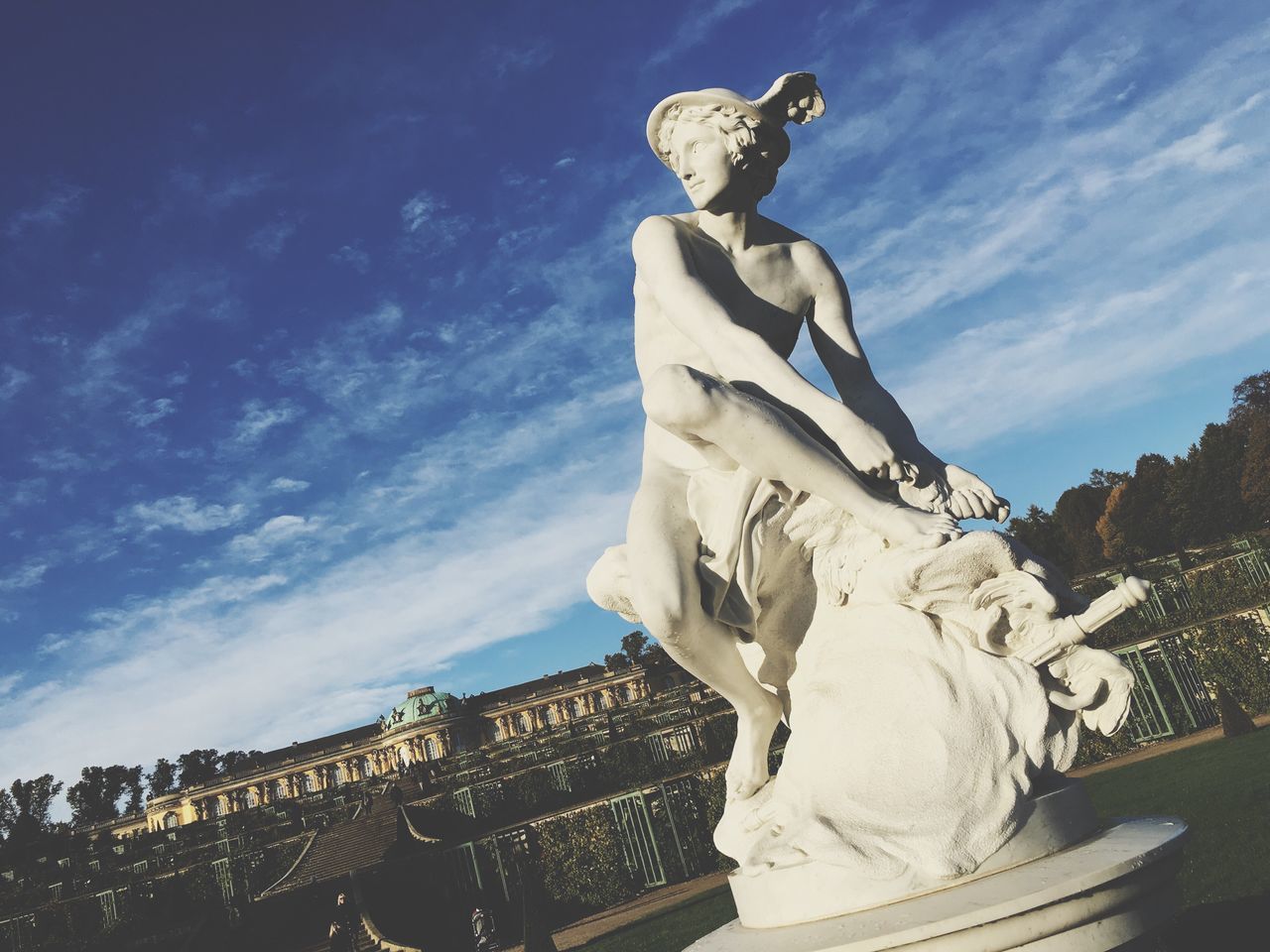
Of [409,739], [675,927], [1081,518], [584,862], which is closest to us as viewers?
[675,927]

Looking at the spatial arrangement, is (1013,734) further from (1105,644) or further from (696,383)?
(1105,644)

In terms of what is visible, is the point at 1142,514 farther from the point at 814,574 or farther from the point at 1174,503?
the point at 814,574

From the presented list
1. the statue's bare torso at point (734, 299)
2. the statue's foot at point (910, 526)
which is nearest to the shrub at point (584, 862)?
the statue's bare torso at point (734, 299)

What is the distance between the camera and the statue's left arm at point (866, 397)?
9.15ft

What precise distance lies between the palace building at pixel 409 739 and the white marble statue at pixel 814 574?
228 feet

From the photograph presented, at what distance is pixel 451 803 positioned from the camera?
1720cm

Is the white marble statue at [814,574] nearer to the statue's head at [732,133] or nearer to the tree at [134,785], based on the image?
the statue's head at [732,133]

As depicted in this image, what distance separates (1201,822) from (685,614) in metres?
6.59

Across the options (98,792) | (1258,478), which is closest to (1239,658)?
(1258,478)

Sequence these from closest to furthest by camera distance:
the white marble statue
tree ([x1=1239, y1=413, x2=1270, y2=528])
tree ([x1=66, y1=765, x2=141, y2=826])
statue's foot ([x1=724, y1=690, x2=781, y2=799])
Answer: the white marble statue < statue's foot ([x1=724, y1=690, x2=781, y2=799]) < tree ([x1=1239, y1=413, x2=1270, y2=528]) < tree ([x1=66, y1=765, x2=141, y2=826])

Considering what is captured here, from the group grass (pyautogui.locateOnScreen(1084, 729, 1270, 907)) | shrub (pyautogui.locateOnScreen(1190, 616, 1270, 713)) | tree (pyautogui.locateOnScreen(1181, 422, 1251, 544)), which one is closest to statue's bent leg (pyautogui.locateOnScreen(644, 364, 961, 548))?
grass (pyautogui.locateOnScreen(1084, 729, 1270, 907))

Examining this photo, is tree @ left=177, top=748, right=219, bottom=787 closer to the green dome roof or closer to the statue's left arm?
the green dome roof

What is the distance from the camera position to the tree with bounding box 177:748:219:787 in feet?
288

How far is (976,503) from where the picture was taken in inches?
109
